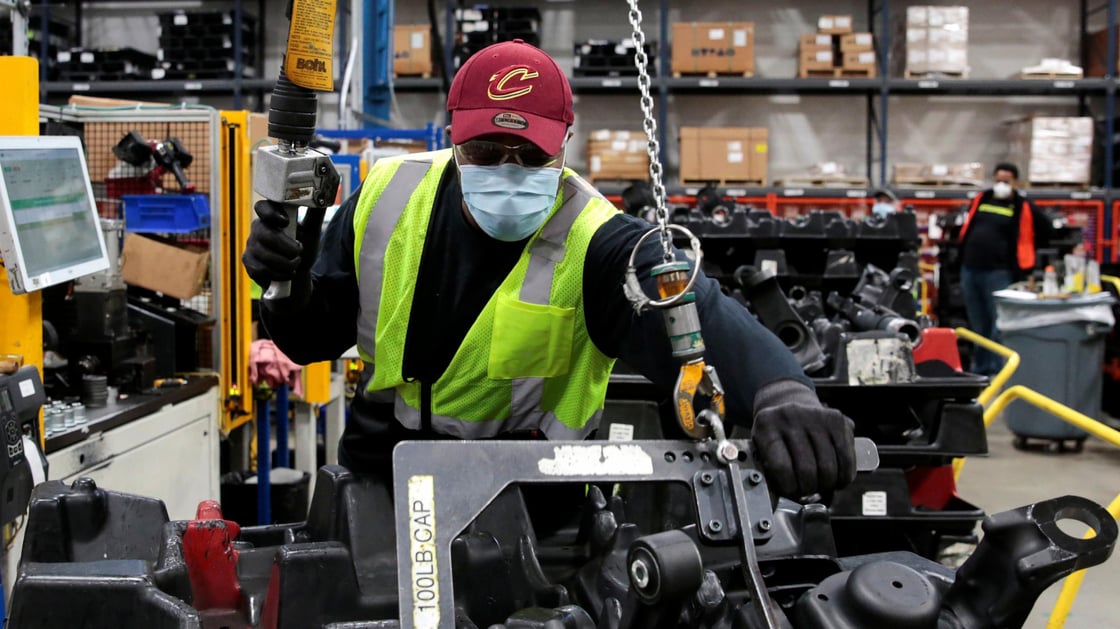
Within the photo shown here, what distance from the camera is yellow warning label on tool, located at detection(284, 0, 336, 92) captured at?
1.38 m

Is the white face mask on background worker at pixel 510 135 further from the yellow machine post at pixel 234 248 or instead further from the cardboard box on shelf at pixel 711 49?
the cardboard box on shelf at pixel 711 49

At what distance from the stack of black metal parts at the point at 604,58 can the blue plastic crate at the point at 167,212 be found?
6971mm

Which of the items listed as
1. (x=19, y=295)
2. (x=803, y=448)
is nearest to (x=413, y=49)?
(x=19, y=295)

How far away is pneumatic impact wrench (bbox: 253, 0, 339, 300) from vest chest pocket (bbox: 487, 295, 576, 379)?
1.77ft

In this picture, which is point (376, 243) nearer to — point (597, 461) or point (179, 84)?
point (597, 461)

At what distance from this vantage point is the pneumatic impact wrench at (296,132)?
54.6 inches

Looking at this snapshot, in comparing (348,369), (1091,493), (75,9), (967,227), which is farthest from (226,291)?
(75,9)

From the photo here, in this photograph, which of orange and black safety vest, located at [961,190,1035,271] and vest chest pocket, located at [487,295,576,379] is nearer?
vest chest pocket, located at [487,295,576,379]

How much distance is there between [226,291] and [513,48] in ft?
8.13

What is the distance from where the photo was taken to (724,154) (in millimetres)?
10133

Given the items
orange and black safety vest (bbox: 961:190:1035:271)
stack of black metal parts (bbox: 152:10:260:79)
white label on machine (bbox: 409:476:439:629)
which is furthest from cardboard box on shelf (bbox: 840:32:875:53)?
white label on machine (bbox: 409:476:439:629)

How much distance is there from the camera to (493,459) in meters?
1.19

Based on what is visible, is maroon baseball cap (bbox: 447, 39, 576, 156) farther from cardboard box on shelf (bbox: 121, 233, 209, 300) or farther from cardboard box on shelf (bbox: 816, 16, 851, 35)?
cardboard box on shelf (bbox: 816, 16, 851, 35)

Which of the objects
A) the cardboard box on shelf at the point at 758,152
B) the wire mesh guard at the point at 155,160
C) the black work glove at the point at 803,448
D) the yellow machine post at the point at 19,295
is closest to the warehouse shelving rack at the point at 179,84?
the cardboard box on shelf at the point at 758,152
